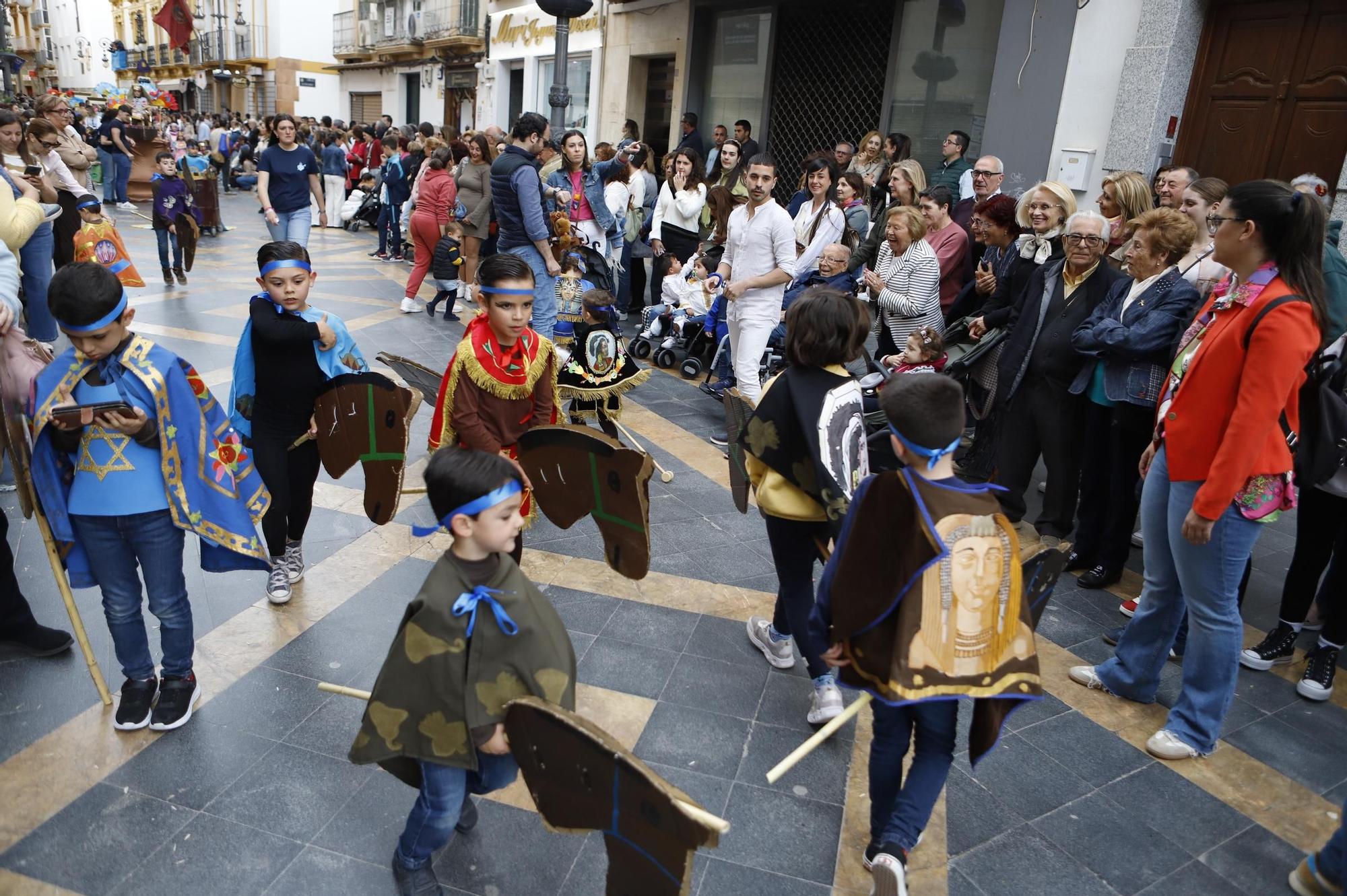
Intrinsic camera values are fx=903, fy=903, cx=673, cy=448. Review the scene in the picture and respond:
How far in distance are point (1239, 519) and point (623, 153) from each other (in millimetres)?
9417

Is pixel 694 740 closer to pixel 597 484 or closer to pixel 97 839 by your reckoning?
pixel 597 484

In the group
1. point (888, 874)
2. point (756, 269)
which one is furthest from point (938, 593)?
point (756, 269)

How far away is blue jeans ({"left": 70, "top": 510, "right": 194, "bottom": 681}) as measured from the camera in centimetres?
285

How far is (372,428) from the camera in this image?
354cm

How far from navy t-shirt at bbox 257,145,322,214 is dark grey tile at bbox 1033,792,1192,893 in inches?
344

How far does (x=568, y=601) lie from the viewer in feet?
13.2

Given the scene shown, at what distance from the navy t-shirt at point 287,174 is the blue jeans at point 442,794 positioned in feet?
26.8

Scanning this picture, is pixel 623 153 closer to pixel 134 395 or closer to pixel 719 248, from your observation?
pixel 719 248

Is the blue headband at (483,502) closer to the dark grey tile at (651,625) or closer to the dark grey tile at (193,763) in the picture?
the dark grey tile at (193,763)

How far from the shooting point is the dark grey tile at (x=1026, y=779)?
293 cm

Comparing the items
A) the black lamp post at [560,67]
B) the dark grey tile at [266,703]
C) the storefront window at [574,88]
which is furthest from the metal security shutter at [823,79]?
the dark grey tile at [266,703]

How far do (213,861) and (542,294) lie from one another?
5221 mm

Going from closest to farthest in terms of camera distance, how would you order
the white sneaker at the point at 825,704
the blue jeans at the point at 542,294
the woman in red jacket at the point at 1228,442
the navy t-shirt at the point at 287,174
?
the woman in red jacket at the point at 1228,442 → the white sneaker at the point at 825,704 → the blue jeans at the point at 542,294 → the navy t-shirt at the point at 287,174

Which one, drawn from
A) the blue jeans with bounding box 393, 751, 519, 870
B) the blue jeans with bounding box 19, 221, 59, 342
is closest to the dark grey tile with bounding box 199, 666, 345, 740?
the blue jeans with bounding box 393, 751, 519, 870
